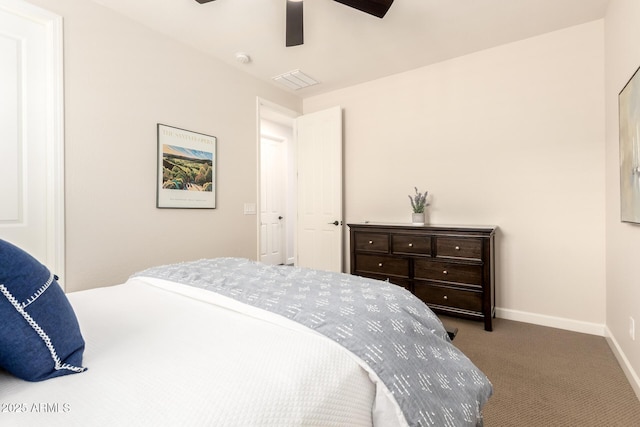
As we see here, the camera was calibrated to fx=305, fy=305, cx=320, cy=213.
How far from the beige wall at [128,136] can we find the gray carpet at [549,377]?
8.58 feet

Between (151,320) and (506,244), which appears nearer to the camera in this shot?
(151,320)

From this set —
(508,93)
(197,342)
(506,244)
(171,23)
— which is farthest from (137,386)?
(508,93)

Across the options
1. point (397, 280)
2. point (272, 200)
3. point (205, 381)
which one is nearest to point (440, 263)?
point (397, 280)

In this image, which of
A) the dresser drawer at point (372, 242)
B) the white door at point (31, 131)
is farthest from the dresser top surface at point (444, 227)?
the white door at point (31, 131)

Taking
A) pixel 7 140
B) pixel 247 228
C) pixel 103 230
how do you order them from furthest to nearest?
pixel 247 228
pixel 103 230
pixel 7 140

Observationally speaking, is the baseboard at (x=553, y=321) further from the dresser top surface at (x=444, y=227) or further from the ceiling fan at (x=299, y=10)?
the ceiling fan at (x=299, y=10)

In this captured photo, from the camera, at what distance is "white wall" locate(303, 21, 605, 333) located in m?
2.65

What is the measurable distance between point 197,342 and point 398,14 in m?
2.72

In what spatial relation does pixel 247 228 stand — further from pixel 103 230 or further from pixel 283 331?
pixel 283 331

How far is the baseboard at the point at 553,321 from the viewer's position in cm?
262

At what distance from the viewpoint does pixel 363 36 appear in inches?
109

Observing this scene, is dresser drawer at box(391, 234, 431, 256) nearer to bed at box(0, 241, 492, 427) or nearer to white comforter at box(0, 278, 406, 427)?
bed at box(0, 241, 492, 427)

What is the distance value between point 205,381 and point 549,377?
2244 millimetres

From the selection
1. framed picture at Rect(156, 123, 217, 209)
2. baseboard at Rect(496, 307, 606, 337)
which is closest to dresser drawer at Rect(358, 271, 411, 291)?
baseboard at Rect(496, 307, 606, 337)
